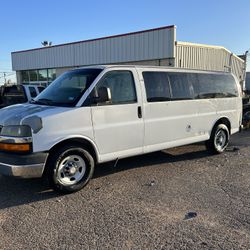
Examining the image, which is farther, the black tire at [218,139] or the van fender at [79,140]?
the black tire at [218,139]

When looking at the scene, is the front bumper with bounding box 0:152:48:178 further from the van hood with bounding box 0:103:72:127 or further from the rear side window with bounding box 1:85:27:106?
the rear side window with bounding box 1:85:27:106

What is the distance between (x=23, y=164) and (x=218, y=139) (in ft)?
17.0

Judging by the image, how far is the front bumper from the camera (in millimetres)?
4523


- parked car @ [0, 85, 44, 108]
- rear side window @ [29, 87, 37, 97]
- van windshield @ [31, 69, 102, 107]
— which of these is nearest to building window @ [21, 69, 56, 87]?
rear side window @ [29, 87, 37, 97]

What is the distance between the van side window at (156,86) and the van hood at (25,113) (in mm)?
1828

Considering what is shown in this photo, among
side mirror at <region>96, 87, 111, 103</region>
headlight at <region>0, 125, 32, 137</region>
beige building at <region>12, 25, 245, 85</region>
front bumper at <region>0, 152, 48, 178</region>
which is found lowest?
front bumper at <region>0, 152, 48, 178</region>

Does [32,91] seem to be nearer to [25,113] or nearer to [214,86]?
[214,86]

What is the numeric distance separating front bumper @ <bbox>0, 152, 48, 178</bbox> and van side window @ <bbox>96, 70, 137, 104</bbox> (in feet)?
5.19

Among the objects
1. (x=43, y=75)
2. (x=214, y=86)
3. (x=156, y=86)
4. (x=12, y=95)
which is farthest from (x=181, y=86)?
(x=43, y=75)

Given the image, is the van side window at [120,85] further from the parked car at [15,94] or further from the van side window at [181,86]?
the parked car at [15,94]

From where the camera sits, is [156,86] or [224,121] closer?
[156,86]

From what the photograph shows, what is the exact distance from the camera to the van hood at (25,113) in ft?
15.0

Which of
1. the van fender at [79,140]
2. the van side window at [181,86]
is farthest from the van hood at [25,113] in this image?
the van side window at [181,86]

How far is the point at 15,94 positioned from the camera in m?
11.5
